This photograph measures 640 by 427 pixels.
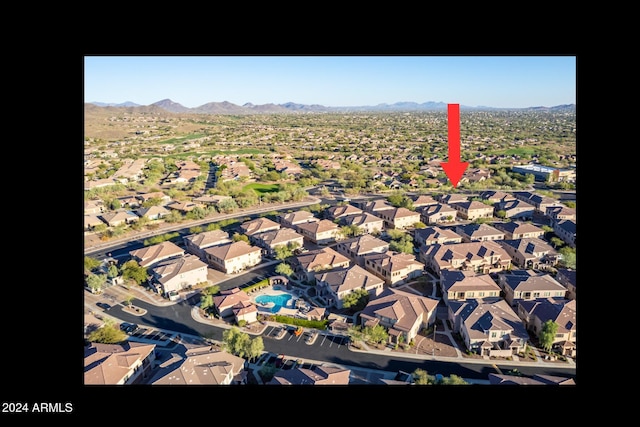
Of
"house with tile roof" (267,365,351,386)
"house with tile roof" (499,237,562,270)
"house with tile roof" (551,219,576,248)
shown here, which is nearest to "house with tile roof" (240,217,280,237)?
"house with tile roof" (267,365,351,386)

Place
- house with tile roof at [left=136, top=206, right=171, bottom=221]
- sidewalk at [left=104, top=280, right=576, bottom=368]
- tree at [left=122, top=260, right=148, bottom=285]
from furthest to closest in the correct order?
1. house with tile roof at [left=136, top=206, right=171, bottom=221]
2. tree at [left=122, top=260, right=148, bottom=285]
3. sidewalk at [left=104, top=280, right=576, bottom=368]

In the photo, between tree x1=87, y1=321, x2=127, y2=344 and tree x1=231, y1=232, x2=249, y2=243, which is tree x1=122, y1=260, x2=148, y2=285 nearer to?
tree x1=87, y1=321, x2=127, y2=344

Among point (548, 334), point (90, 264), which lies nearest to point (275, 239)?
point (90, 264)

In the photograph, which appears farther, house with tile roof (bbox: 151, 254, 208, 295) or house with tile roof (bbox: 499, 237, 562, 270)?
house with tile roof (bbox: 499, 237, 562, 270)

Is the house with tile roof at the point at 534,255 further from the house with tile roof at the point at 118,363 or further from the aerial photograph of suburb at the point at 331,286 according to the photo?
the house with tile roof at the point at 118,363

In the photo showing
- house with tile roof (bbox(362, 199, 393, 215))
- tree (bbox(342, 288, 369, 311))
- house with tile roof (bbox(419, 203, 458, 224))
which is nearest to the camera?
tree (bbox(342, 288, 369, 311))

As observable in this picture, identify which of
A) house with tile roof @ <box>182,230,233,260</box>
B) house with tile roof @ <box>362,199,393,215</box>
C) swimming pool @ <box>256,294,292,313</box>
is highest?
house with tile roof @ <box>362,199,393,215</box>
